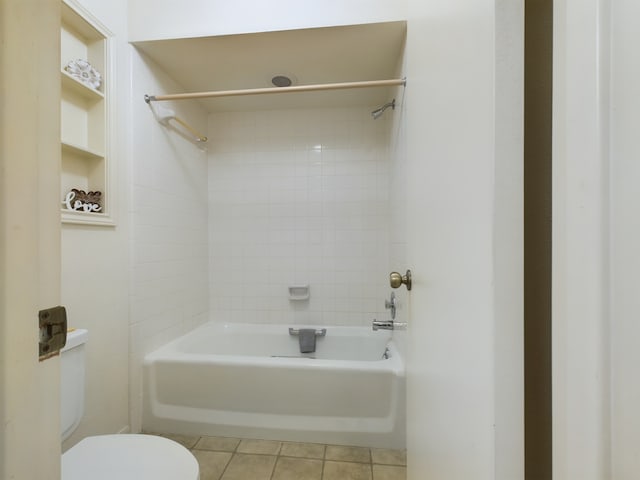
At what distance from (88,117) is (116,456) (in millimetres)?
1480

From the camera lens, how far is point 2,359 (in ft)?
1.04

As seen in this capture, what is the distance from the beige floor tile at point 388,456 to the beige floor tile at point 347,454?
0.03 m

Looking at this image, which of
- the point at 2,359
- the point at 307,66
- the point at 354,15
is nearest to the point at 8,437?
the point at 2,359

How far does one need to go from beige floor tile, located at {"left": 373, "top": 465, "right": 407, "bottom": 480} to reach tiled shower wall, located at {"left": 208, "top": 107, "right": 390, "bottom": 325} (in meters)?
1.02

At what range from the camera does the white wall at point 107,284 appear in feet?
4.21

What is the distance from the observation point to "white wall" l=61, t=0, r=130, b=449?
4.21 ft

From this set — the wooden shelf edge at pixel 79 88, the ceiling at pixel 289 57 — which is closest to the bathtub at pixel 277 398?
the wooden shelf edge at pixel 79 88
